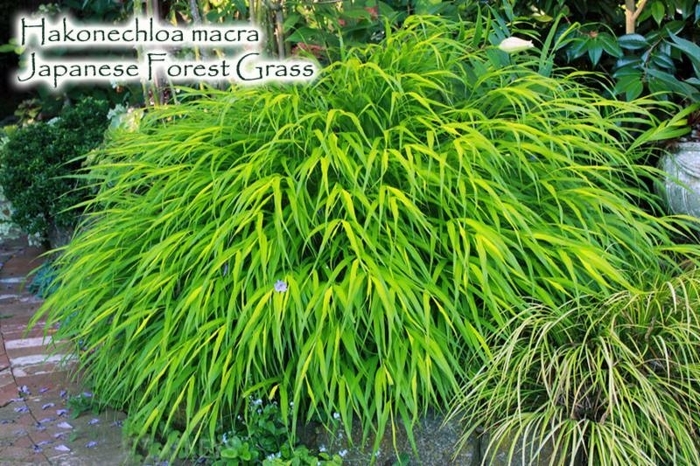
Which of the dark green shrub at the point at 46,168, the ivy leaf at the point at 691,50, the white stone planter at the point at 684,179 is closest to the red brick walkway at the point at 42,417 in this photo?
the dark green shrub at the point at 46,168

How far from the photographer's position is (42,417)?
2311 mm

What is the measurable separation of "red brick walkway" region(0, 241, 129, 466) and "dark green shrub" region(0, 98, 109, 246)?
616 millimetres

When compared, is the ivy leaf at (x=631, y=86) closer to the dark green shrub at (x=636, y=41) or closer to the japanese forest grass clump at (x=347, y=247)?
the dark green shrub at (x=636, y=41)

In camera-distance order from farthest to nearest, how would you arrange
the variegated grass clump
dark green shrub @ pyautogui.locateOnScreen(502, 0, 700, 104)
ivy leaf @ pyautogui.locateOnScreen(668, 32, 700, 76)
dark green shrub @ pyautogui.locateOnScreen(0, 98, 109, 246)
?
dark green shrub @ pyautogui.locateOnScreen(0, 98, 109, 246) < dark green shrub @ pyautogui.locateOnScreen(502, 0, 700, 104) < ivy leaf @ pyautogui.locateOnScreen(668, 32, 700, 76) < the variegated grass clump

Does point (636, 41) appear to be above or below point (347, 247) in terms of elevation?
above

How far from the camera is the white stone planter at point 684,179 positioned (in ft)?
8.12

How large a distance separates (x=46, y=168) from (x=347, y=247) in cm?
220

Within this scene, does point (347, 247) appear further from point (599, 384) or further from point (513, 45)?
point (513, 45)

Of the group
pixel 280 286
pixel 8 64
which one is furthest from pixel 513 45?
pixel 8 64

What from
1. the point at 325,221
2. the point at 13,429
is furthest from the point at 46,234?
the point at 325,221

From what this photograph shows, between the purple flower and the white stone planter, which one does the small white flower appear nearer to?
the white stone planter

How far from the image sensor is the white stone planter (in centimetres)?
247

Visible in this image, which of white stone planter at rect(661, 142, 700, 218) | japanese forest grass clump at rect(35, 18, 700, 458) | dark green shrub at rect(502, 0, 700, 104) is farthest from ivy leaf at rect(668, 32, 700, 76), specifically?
japanese forest grass clump at rect(35, 18, 700, 458)

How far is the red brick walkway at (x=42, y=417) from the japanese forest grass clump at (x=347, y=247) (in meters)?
0.12
